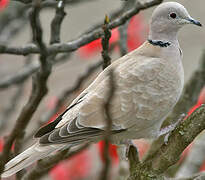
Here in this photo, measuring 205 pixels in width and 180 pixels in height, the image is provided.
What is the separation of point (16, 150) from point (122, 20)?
3.23 feet

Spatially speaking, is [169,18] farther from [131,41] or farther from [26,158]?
[131,41]

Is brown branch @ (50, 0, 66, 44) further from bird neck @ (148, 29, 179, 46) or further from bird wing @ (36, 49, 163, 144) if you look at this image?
bird neck @ (148, 29, 179, 46)

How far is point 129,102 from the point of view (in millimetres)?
2779

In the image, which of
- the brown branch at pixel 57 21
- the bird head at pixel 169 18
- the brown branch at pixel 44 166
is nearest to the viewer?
the brown branch at pixel 44 166

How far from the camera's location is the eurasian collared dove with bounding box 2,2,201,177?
2.60 m

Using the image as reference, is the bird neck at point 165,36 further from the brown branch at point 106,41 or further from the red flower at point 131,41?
the red flower at point 131,41

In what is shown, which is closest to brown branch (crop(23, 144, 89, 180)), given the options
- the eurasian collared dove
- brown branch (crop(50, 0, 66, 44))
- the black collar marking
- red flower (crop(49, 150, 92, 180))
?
the eurasian collared dove

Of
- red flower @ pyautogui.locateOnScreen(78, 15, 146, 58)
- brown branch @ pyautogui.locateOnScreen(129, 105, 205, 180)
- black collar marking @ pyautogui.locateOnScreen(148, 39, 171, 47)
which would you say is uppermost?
black collar marking @ pyautogui.locateOnScreen(148, 39, 171, 47)

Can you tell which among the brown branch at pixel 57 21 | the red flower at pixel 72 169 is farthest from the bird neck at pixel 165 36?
the red flower at pixel 72 169

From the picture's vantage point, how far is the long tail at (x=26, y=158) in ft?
7.76

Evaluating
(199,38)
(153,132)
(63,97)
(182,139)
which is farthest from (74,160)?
(199,38)

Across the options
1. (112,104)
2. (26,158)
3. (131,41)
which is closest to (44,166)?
(26,158)

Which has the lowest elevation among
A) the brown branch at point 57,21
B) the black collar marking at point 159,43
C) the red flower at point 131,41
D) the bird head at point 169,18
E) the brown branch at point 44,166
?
the red flower at point 131,41

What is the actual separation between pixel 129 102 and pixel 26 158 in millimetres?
702
